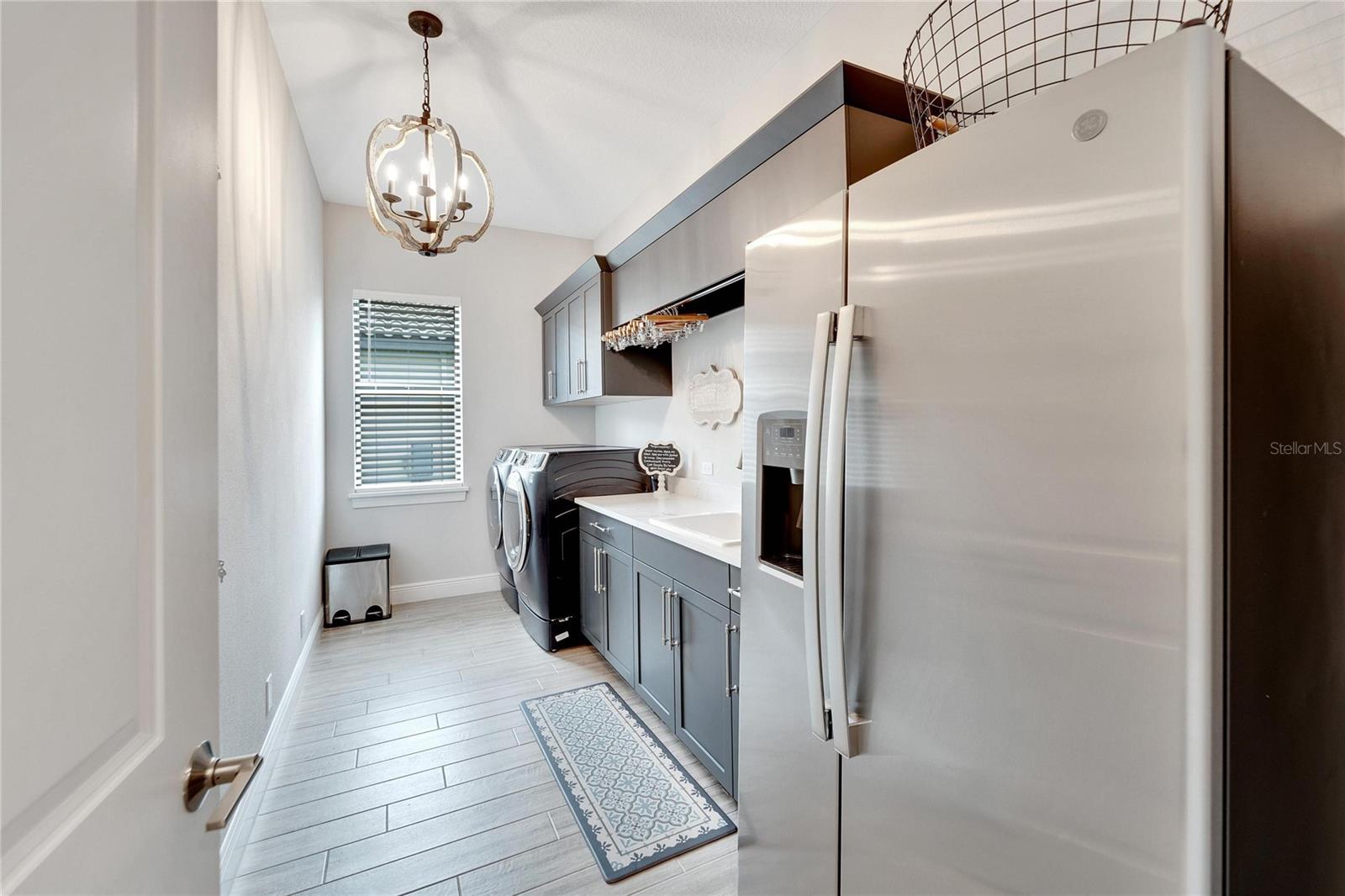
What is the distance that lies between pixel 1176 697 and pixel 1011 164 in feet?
2.41

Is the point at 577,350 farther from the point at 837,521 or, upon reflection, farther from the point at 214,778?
the point at 214,778

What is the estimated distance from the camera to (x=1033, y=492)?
0.80m

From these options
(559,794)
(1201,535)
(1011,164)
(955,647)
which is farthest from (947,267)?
(559,794)

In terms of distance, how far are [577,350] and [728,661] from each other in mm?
2529

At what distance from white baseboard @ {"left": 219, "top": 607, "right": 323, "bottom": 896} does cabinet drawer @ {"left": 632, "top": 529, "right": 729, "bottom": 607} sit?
1293 millimetres

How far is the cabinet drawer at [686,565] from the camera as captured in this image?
1.96 meters

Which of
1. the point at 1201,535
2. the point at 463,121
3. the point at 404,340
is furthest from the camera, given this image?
the point at 404,340

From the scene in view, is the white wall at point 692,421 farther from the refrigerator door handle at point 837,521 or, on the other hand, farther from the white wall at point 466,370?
the refrigerator door handle at point 837,521

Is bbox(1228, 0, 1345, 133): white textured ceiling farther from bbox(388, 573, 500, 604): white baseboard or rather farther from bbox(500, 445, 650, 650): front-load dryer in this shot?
bbox(388, 573, 500, 604): white baseboard

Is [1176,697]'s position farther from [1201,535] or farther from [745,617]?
[745,617]

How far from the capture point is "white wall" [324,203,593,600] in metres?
4.14

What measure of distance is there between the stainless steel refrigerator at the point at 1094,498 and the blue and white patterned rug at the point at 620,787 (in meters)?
0.89

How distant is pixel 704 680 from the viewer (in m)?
2.09

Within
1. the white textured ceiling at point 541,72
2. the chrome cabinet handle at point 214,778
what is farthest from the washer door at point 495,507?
the chrome cabinet handle at point 214,778
